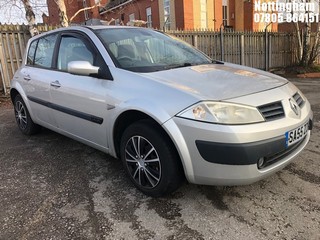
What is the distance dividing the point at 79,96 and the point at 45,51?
1455 mm

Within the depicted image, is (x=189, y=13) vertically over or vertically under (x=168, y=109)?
over

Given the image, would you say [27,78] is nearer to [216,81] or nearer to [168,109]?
[168,109]

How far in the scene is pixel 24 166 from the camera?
3.97 metres

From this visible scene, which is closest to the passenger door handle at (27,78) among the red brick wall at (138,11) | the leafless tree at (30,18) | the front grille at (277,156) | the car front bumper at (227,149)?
the car front bumper at (227,149)

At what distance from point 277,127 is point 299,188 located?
857 mm

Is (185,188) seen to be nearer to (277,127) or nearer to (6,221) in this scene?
(277,127)

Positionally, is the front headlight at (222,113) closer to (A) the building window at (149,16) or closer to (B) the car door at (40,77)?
(B) the car door at (40,77)

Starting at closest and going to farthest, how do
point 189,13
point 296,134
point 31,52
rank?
point 296,134
point 31,52
point 189,13

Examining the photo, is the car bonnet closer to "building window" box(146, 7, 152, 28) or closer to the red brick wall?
the red brick wall

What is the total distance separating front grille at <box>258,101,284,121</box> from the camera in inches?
102

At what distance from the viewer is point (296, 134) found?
2.76 metres

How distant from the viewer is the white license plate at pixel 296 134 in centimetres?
267

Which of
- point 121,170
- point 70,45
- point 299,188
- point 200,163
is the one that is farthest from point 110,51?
point 299,188

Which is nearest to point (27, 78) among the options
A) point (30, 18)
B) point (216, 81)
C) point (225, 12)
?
point (216, 81)
